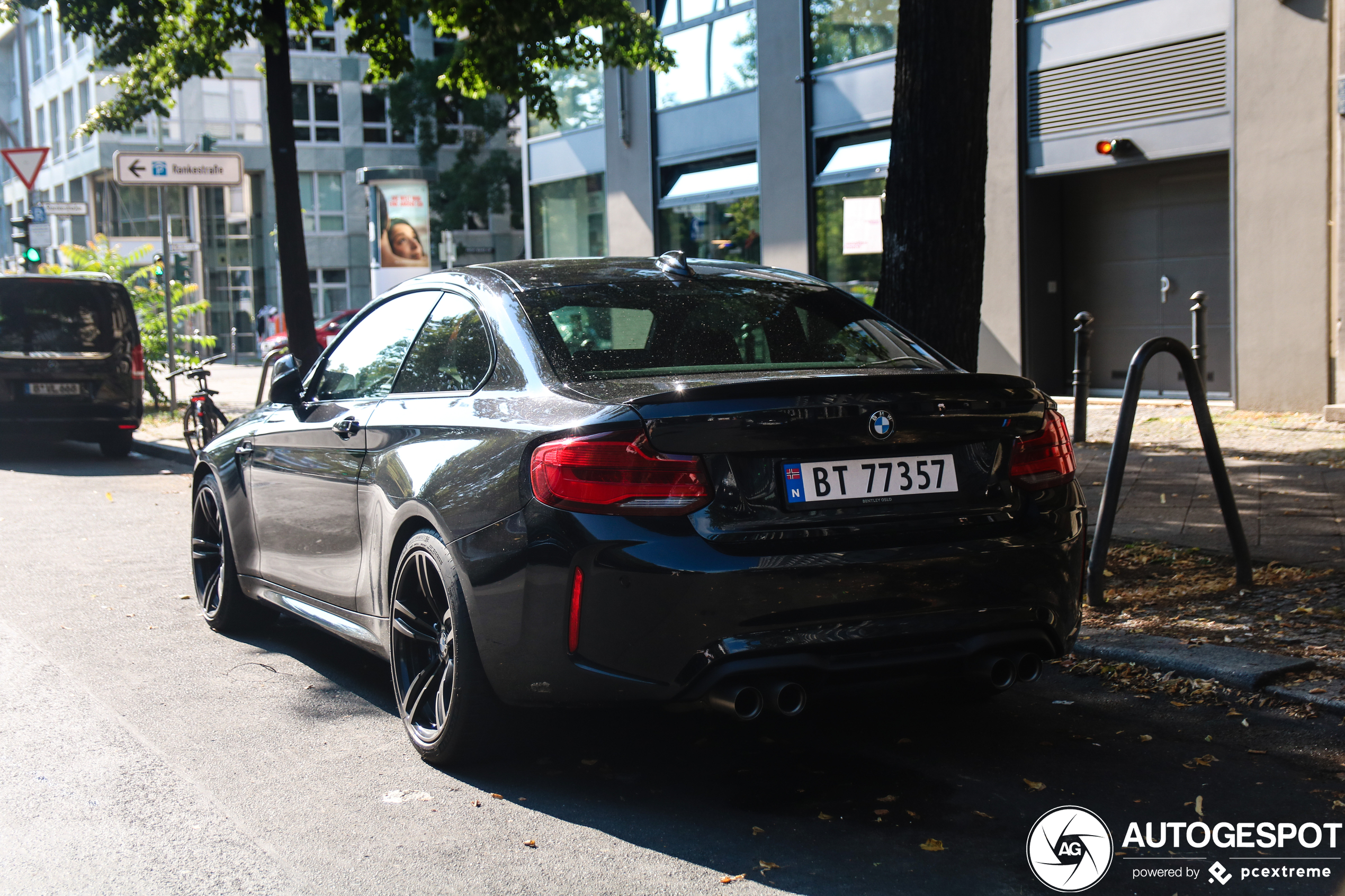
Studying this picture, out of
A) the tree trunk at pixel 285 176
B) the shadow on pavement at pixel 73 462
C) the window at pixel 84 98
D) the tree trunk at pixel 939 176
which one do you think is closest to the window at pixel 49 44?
the window at pixel 84 98

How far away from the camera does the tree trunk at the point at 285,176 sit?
43.9 ft

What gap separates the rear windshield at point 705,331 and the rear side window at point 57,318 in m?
11.8

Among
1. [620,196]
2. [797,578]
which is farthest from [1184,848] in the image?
[620,196]

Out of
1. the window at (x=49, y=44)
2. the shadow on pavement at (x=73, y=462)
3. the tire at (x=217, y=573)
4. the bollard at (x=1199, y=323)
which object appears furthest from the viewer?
the window at (x=49, y=44)

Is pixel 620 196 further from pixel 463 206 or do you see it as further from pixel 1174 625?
pixel 463 206

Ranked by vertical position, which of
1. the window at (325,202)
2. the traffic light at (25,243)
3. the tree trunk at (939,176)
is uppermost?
the window at (325,202)

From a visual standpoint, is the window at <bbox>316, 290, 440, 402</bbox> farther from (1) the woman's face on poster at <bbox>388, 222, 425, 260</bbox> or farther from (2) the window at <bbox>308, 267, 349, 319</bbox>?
(2) the window at <bbox>308, 267, 349, 319</bbox>

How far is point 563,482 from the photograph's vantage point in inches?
141

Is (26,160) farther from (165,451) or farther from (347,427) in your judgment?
(347,427)

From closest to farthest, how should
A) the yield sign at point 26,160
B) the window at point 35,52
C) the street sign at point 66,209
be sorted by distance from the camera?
the yield sign at point 26,160 → the street sign at point 66,209 → the window at point 35,52

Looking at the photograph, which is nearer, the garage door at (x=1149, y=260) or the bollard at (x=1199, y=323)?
the bollard at (x=1199, y=323)

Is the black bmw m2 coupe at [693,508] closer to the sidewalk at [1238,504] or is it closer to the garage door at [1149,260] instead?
the sidewalk at [1238,504]

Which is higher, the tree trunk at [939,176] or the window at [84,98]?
the window at [84,98]

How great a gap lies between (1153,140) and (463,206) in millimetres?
37244
